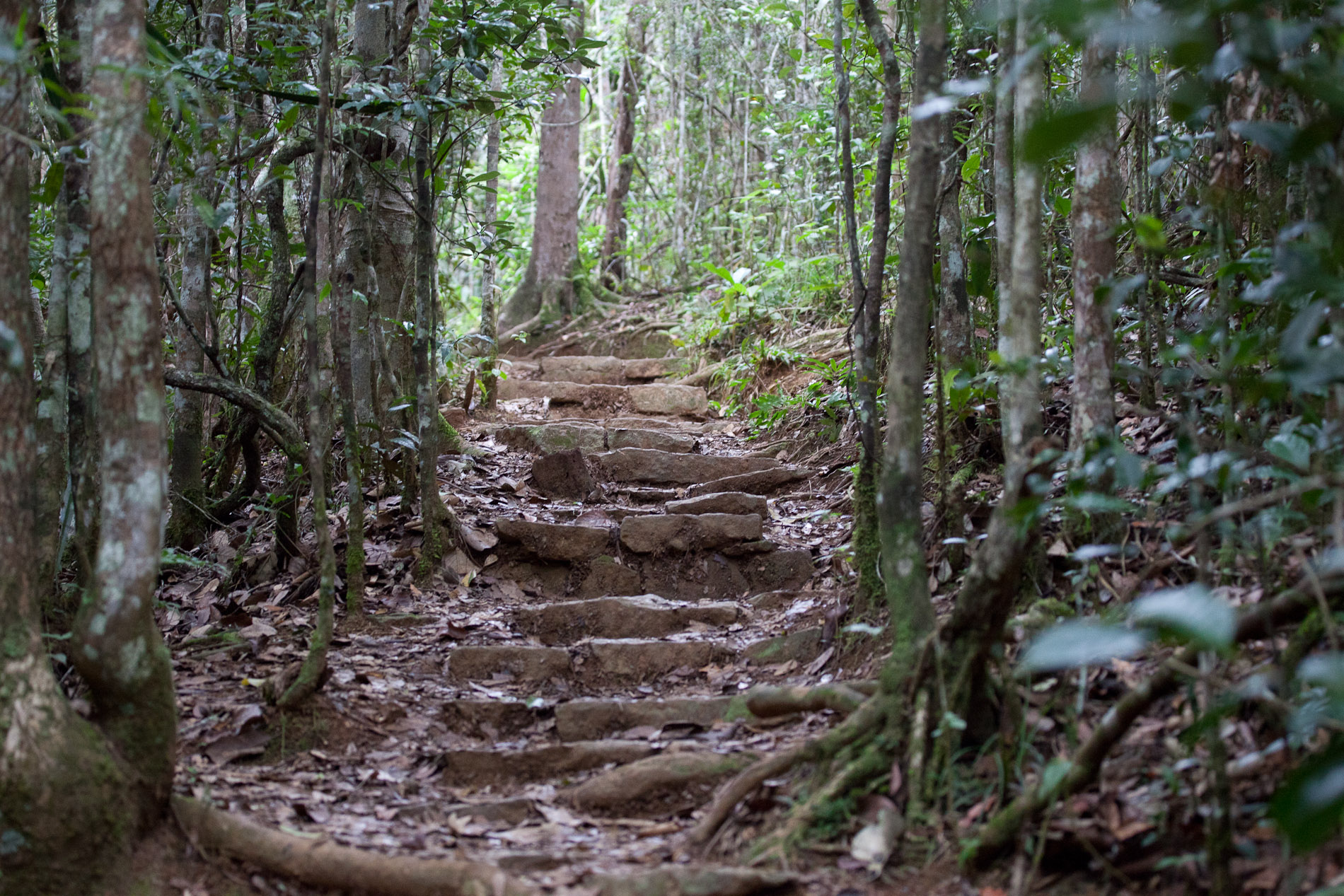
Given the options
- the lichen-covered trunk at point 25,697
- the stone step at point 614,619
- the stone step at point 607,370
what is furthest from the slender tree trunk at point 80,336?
the stone step at point 607,370

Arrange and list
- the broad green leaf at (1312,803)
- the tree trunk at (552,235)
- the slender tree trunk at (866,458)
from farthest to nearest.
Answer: the tree trunk at (552,235)
the slender tree trunk at (866,458)
the broad green leaf at (1312,803)

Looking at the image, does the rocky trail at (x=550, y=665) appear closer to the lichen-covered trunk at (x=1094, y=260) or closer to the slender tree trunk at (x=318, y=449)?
the slender tree trunk at (x=318, y=449)

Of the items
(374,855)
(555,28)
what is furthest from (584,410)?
(374,855)

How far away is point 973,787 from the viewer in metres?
2.56

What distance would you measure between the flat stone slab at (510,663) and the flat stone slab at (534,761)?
0.73 metres

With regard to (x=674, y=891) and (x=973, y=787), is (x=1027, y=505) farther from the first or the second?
(x=674, y=891)

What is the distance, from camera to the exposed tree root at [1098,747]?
81.9 inches

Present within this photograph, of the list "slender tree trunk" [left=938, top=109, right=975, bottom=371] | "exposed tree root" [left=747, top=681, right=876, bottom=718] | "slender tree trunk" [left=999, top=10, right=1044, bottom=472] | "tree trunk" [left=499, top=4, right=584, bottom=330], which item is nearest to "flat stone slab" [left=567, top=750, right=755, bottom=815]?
"exposed tree root" [left=747, top=681, right=876, bottom=718]

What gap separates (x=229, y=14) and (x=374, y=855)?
14.6 ft

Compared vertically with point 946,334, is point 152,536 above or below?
below

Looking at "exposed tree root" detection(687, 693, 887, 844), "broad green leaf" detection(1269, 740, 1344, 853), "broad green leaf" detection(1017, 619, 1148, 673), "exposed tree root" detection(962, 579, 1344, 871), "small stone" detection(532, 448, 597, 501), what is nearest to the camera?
"broad green leaf" detection(1269, 740, 1344, 853)

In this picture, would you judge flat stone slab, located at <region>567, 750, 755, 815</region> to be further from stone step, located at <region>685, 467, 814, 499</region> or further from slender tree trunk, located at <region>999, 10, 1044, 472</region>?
stone step, located at <region>685, 467, 814, 499</region>

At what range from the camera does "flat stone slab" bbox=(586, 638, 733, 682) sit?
162 inches

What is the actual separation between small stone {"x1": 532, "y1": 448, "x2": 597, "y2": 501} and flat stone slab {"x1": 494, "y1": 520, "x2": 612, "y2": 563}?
907 mm
